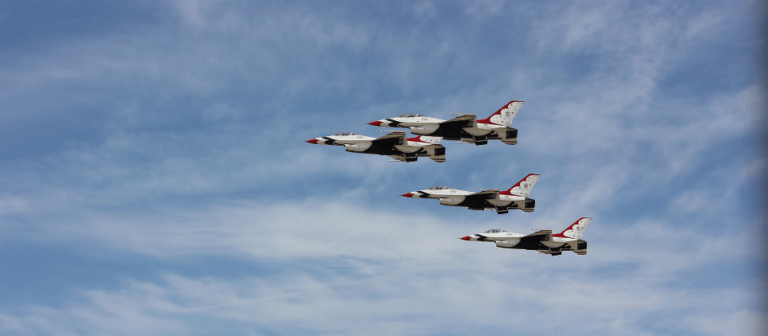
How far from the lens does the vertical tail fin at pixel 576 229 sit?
148000mm

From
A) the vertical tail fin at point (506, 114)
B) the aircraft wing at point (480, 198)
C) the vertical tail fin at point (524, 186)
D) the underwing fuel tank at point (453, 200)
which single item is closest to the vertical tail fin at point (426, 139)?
the vertical tail fin at point (506, 114)

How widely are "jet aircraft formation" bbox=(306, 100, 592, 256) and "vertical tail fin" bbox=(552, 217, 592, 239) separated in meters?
0.59

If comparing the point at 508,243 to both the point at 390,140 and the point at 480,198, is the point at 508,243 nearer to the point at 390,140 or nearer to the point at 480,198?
the point at 480,198

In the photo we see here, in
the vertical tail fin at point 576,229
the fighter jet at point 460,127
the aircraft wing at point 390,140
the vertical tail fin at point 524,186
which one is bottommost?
the vertical tail fin at point 576,229

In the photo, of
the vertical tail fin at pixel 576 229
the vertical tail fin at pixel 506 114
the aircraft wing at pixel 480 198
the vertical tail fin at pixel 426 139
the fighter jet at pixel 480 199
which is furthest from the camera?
the vertical tail fin at pixel 576 229

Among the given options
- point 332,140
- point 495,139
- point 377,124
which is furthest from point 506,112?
point 332,140

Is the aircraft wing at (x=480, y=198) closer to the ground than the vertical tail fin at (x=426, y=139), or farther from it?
closer to the ground

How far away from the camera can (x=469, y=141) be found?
127312 mm

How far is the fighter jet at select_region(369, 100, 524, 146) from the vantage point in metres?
124

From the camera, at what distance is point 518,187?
142500 millimetres

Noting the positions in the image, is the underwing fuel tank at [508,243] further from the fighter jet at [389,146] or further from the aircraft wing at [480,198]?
the fighter jet at [389,146]

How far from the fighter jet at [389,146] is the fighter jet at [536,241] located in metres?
24.0

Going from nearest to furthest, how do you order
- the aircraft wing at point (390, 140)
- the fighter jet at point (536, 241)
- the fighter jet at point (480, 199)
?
the aircraft wing at point (390, 140) < the fighter jet at point (480, 199) < the fighter jet at point (536, 241)

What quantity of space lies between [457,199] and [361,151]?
76.7 ft
